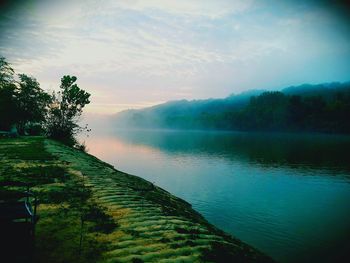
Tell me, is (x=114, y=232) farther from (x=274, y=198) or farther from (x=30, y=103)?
(x=30, y=103)

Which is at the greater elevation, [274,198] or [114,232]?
[114,232]

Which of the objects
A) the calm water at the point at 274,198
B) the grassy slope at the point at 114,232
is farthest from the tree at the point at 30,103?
the grassy slope at the point at 114,232

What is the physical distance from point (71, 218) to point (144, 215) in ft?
10.1

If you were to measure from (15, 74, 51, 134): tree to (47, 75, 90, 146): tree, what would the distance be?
280 cm

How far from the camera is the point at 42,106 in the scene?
5922cm

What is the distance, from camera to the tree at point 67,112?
177ft

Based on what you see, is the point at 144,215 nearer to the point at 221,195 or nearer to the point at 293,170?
the point at 221,195

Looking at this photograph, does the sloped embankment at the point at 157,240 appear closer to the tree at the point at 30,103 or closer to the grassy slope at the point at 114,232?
the grassy slope at the point at 114,232

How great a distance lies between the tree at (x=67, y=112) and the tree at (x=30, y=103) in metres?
2.80

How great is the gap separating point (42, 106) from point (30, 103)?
8.43 ft

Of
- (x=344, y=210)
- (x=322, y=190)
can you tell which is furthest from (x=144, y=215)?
(x=322, y=190)

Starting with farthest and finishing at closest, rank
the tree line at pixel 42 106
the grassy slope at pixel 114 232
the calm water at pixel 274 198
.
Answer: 1. the tree line at pixel 42 106
2. the calm water at pixel 274 198
3. the grassy slope at pixel 114 232

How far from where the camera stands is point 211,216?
2708cm

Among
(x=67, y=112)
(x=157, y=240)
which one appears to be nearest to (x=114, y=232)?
(x=157, y=240)
